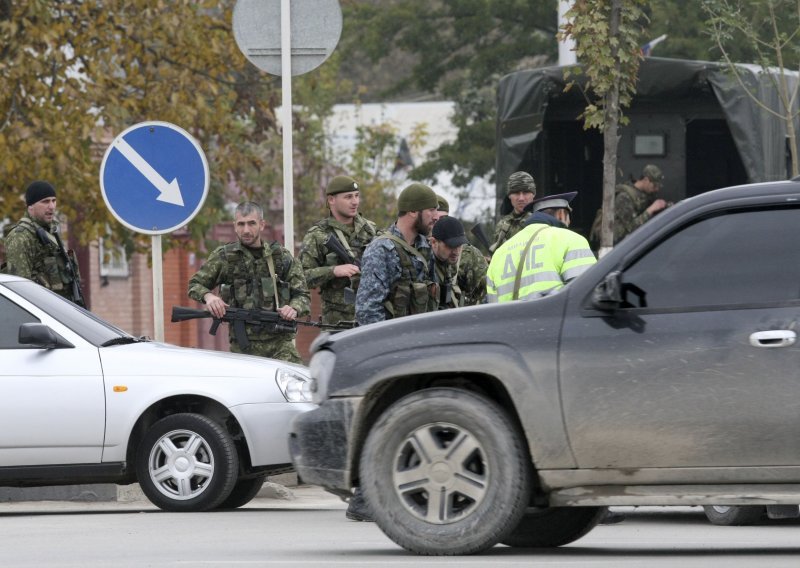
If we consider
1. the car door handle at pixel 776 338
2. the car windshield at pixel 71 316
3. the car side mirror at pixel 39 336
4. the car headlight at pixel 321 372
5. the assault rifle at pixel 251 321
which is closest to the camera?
the car door handle at pixel 776 338

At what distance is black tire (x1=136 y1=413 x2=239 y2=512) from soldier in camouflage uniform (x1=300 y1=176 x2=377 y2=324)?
2.23 meters

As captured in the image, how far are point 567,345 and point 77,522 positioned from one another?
4012 millimetres

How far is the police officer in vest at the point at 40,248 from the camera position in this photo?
14.5m

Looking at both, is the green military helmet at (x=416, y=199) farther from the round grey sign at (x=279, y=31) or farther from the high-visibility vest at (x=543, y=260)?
the round grey sign at (x=279, y=31)

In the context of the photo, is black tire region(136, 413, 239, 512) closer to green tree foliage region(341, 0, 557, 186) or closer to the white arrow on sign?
the white arrow on sign

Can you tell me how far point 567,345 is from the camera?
841 cm

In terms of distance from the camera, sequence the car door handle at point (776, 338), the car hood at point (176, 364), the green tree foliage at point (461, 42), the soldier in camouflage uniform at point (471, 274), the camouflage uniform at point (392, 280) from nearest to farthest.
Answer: the car door handle at point (776, 338), the camouflage uniform at point (392, 280), the car hood at point (176, 364), the soldier in camouflage uniform at point (471, 274), the green tree foliage at point (461, 42)

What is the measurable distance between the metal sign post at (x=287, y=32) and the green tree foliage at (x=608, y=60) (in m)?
2.32

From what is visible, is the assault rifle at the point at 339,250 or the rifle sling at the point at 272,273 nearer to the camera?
the assault rifle at the point at 339,250

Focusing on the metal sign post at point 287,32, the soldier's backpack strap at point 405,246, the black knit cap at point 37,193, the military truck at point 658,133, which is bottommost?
the soldier's backpack strap at point 405,246

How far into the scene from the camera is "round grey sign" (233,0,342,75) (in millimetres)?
14656

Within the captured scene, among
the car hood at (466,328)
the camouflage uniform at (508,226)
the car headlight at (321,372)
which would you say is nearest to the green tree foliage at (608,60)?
the camouflage uniform at (508,226)

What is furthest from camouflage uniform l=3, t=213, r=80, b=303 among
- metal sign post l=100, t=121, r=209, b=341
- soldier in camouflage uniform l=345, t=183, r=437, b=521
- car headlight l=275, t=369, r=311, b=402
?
soldier in camouflage uniform l=345, t=183, r=437, b=521

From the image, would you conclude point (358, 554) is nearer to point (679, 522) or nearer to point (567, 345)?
point (567, 345)
